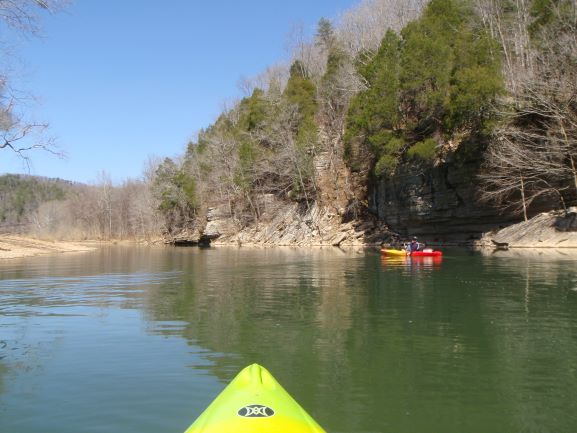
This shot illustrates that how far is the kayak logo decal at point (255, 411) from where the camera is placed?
422cm

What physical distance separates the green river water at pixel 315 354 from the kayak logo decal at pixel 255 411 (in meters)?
1.43

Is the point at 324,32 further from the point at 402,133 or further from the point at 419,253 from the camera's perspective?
the point at 419,253

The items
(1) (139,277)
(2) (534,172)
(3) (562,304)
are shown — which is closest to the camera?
(3) (562,304)

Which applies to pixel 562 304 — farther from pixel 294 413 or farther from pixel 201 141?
pixel 201 141

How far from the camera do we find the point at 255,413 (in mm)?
4258

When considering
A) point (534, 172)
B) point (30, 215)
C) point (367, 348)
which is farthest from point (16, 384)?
point (30, 215)

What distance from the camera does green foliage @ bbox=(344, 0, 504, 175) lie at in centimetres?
3419

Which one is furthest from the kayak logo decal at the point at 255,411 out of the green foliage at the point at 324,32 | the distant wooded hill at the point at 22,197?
the distant wooded hill at the point at 22,197

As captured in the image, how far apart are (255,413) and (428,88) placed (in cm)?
3854

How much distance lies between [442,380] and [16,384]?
5.82 metres

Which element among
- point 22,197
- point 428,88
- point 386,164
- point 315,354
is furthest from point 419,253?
point 22,197

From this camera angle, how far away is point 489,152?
113 feet

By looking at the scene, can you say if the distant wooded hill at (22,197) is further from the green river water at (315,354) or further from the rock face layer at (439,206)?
the green river water at (315,354)

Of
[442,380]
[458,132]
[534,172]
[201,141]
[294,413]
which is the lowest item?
[442,380]
